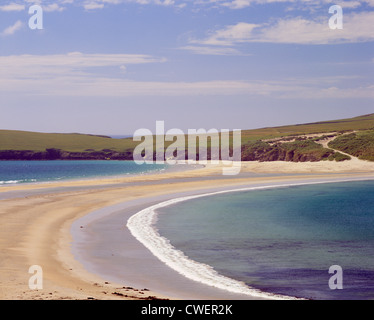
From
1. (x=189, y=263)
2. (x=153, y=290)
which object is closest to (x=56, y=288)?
(x=153, y=290)

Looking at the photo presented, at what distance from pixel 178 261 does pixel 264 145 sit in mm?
71844

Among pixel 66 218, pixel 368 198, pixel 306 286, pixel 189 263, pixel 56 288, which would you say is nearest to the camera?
pixel 56 288

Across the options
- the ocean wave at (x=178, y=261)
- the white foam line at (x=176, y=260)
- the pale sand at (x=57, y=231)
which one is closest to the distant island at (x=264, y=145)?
the pale sand at (x=57, y=231)

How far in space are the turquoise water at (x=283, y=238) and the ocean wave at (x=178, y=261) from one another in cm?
33

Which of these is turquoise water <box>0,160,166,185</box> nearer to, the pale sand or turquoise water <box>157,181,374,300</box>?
the pale sand

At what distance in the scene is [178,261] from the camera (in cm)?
1658

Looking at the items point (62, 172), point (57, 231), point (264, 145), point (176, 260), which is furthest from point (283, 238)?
point (264, 145)

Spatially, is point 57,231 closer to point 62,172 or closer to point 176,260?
point 176,260

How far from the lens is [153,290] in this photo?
12.9 meters

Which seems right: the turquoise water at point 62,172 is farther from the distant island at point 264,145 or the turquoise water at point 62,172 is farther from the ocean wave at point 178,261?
the ocean wave at point 178,261

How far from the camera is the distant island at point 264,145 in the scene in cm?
7038

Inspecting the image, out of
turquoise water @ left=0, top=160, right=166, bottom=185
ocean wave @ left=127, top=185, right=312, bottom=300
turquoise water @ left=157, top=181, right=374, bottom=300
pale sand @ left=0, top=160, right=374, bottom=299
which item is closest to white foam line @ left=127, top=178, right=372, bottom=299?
ocean wave @ left=127, top=185, right=312, bottom=300
